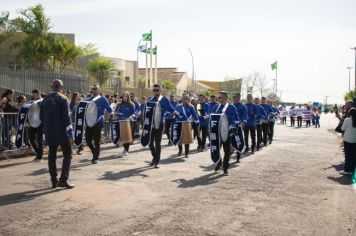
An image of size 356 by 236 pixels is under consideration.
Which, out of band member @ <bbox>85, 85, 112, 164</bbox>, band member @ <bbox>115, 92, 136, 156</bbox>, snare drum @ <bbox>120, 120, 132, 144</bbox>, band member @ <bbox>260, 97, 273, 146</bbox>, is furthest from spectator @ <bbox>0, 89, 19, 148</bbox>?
band member @ <bbox>260, 97, 273, 146</bbox>

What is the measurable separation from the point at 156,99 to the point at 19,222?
625cm

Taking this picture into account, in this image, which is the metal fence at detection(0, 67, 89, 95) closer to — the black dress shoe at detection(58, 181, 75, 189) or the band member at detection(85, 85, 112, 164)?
the band member at detection(85, 85, 112, 164)

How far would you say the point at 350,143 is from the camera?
38.0 ft

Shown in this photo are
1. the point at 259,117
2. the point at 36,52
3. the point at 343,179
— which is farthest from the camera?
the point at 36,52

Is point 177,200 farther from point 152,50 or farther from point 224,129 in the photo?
point 152,50

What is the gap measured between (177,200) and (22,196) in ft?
9.01

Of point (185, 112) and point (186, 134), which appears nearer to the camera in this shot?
point (186, 134)

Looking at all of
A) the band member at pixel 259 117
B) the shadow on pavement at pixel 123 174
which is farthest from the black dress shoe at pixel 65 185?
the band member at pixel 259 117

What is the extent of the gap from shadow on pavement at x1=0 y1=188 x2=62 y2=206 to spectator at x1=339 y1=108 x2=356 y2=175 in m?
7.06

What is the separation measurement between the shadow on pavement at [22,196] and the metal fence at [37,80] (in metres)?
11.3

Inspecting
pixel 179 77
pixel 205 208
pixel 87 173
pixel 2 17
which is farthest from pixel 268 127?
pixel 179 77

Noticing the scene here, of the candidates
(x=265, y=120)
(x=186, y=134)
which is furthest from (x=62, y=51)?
(x=186, y=134)

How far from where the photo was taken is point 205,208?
7.47 m

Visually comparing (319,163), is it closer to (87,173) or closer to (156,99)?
(156,99)
